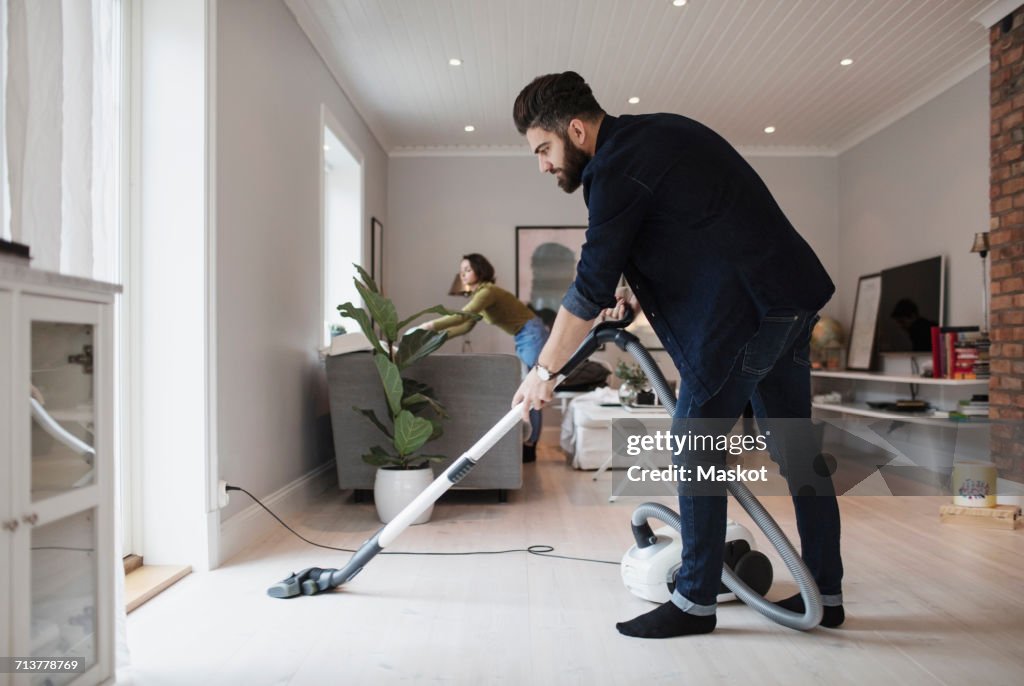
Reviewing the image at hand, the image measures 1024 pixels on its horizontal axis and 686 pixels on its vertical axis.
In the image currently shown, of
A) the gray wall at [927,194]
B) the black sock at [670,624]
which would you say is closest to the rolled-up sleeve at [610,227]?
the black sock at [670,624]

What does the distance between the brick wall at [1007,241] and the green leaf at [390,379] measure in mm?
2815

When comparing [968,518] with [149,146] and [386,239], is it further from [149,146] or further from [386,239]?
[386,239]

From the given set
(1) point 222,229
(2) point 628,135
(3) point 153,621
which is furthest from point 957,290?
(3) point 153,621

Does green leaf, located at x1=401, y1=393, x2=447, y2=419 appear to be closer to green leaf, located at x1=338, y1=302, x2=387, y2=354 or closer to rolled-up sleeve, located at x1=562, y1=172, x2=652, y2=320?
green leaf, located at x1=338, y1=302, x2=387, y2=354

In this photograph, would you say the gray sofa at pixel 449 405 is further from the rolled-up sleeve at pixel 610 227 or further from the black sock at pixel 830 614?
the rolled-up sleeve at pixel 610 227

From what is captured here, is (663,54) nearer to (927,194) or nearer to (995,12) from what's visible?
(995,12)

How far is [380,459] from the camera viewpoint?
3191mm

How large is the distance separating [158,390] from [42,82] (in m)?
1.03

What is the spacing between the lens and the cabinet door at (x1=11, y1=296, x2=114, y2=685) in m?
1.18

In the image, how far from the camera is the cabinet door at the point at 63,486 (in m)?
1.18

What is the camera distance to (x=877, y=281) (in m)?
5.67

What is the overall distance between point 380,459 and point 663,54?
2731mm

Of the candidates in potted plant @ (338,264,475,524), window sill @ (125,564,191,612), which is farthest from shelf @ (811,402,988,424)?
window sill @ (125,564,191,612)

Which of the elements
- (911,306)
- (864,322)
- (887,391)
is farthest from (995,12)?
(887,391)
